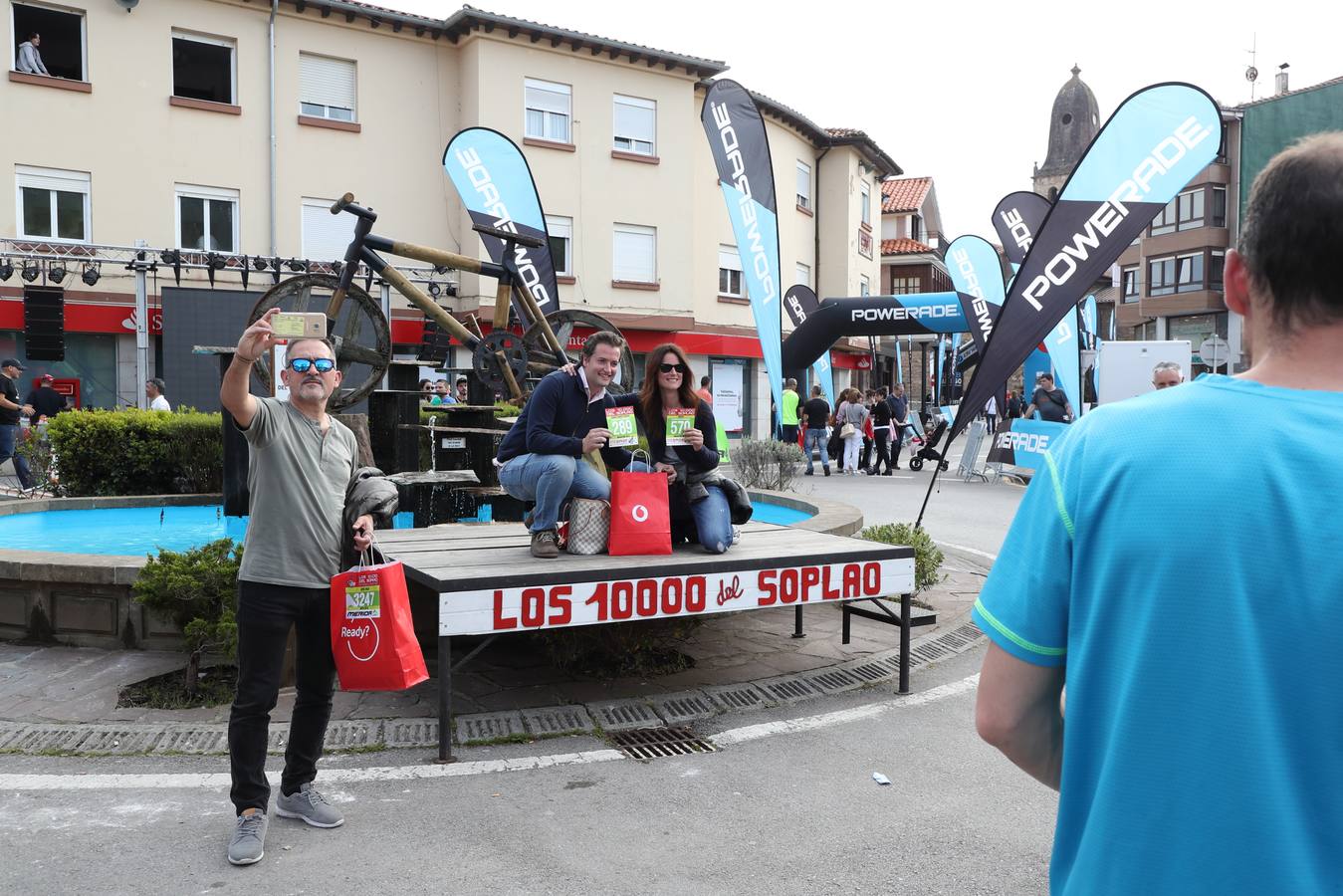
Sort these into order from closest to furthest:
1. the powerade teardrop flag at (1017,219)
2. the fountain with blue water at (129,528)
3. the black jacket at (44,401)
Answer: the fountain with blue water at (129,528)
the black jacket at (44,401)
the powerade teardrop flag at (1017,219)

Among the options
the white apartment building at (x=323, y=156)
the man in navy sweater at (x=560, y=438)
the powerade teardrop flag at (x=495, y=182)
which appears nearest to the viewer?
the man in navy sweater at (x=560, y=438)

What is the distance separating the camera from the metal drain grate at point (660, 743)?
4.95 meters

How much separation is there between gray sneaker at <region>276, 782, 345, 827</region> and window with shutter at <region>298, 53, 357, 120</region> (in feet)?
73.1

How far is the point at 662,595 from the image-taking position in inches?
211

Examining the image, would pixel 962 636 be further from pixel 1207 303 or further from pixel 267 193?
pixel 1207 303

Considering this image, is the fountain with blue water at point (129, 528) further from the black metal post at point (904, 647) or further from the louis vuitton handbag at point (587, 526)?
the black metal post at point (904, 647)

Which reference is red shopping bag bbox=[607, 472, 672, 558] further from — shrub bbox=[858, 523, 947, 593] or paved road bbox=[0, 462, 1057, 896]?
shrub bbox=[858, 523, 947, 593]

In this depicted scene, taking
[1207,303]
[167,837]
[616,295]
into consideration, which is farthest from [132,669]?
[1207,303]

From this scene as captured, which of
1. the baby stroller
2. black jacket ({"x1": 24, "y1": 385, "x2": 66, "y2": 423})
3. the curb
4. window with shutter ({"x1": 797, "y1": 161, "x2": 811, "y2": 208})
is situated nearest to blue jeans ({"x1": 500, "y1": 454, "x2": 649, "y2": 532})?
the curb

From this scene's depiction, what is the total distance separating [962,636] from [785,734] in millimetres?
2596

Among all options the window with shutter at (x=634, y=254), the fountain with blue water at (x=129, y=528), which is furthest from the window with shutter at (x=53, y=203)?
the fountain with blue water at (x=129, y=528)

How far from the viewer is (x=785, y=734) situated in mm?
5227

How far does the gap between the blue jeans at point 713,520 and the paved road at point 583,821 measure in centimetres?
100

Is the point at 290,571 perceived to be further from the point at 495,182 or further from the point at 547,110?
the point at 547,110
